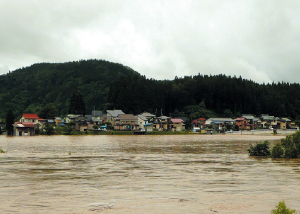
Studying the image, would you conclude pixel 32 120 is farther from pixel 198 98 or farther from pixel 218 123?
pixel 198 98

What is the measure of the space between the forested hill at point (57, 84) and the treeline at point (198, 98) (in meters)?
22.8

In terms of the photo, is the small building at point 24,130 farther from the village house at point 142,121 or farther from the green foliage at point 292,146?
the green foliage at point 292,146


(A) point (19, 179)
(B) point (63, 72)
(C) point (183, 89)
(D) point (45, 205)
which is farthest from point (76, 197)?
(B) point (63, 72)

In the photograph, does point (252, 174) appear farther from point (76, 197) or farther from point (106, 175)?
point (76, 197)

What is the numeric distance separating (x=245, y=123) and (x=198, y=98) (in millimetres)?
20321

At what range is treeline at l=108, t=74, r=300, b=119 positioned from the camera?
105938 millimetres

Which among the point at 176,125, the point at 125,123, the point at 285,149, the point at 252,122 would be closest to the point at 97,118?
the point at 125,123

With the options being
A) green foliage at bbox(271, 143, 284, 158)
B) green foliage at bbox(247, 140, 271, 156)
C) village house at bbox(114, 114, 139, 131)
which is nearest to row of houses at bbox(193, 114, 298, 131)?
village house at bbox(114, 114, 139, 131)

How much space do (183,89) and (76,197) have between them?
4176 inches

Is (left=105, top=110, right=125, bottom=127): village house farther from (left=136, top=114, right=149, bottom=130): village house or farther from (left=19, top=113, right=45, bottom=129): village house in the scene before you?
(left=19, top=113, right=45, bottom=129): village house

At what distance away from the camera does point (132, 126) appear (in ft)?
311

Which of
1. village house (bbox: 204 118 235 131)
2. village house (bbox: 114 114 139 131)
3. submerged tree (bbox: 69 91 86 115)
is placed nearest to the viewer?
village house (bbox: 114 114 139 131)

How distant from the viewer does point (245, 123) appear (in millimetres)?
105812

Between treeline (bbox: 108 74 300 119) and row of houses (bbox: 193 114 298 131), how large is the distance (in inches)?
265
